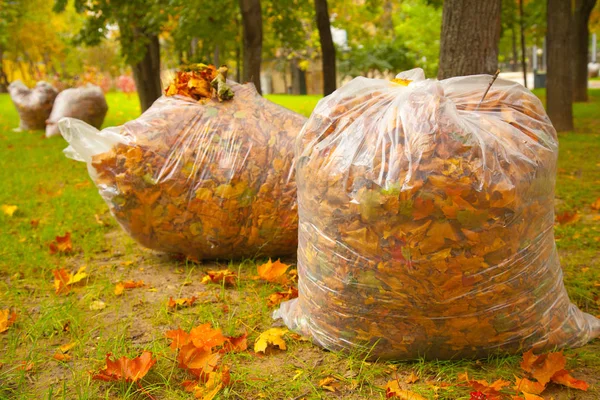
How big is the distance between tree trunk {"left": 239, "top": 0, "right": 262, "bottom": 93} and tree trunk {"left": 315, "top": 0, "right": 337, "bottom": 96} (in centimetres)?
186

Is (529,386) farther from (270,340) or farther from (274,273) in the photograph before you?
(274,273)

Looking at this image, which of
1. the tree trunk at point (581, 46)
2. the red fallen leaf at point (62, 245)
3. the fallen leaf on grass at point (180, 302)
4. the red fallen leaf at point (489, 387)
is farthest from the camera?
the tree trunk at point (581, 46)

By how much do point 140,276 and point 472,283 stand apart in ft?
5.98

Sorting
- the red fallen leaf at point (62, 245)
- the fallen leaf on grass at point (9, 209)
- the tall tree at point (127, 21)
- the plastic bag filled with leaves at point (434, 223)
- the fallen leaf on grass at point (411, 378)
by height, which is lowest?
the fallen leaf on grass at point (411, 378)

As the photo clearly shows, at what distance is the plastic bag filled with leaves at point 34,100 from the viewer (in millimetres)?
10102

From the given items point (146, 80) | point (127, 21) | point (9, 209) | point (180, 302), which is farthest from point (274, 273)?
point (146, 80)

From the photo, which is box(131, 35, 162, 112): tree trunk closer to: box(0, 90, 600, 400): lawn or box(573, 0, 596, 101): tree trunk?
box(0, 90, 600, 400): lawn

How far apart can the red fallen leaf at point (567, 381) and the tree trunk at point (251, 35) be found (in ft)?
15.6

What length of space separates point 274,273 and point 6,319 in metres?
1.16

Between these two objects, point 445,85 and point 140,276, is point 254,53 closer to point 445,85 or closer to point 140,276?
point 140,276

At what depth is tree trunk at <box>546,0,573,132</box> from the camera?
7.84 meters

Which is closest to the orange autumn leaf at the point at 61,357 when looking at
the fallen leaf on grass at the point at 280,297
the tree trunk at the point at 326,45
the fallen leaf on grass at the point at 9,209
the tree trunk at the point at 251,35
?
the fallen leaf on grass at the point at 280,297

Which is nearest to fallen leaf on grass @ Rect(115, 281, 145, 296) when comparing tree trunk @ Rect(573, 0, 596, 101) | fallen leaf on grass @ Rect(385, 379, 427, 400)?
fallen leaf on grass @ Rect(385, 379, 427, 400)

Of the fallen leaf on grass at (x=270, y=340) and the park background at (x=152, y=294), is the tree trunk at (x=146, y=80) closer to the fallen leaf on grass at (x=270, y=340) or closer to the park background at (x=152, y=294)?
the park background at (x=152, y=294)
